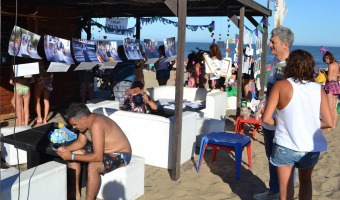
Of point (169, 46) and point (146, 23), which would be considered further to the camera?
point (146, 23)

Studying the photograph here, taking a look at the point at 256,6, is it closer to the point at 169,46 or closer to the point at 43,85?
the point at 169,46

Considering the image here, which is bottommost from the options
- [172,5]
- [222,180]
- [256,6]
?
[222,180]

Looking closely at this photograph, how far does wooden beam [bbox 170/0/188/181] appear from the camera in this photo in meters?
4.45

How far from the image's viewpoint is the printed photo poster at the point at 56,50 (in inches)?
201

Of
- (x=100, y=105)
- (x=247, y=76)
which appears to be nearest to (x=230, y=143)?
(x=100, y=105)

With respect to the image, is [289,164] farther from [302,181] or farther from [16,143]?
[16,143]

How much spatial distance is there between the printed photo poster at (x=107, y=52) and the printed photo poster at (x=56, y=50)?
2.18 feet

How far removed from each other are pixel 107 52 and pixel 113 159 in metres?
2.98

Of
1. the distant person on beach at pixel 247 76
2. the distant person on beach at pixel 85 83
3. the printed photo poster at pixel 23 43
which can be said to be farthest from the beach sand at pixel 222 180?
the distant person on beach at pixel 85 83

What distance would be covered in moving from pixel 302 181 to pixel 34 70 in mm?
4252

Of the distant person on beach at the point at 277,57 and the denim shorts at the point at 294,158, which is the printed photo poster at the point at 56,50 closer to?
the distant person on beach at the point at 277,57

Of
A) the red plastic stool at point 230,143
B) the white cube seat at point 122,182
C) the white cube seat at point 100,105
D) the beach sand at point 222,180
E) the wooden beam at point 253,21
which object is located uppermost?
the wooden beam at point 253,21

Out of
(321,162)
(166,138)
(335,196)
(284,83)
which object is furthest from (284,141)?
(321,162)

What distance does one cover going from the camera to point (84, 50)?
5734mm
